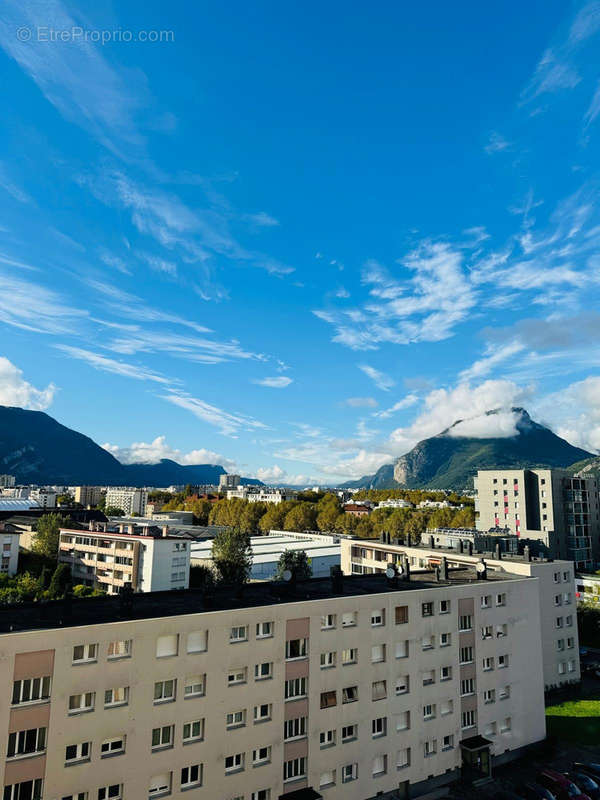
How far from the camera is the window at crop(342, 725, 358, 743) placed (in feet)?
114

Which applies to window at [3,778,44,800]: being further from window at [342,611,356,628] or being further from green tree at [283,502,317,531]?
green tree at [283,502,317,531]

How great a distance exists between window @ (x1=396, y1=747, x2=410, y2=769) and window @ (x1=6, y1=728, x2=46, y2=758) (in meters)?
24.2

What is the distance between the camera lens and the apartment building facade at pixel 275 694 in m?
26.2

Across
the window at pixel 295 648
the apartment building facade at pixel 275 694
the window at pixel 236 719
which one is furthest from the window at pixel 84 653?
the window at pixel 295 648

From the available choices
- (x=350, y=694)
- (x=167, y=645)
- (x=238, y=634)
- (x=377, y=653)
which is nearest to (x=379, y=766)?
(x=350, y=694)

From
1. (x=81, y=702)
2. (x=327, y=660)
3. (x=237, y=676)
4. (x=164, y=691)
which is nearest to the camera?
(x=81, y=702)

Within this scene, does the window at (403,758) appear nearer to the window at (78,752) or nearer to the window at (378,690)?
the window at (378,690)

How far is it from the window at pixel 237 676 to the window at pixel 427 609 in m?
14.9

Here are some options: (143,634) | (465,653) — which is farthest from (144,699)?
(465,653)

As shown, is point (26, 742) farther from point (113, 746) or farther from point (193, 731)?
point (193, 731)

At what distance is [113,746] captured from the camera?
27.6 meters

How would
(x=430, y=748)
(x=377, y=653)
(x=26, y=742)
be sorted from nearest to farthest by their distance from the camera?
(x=26, y=742), (x=377, y=653), (x=430, y=748)

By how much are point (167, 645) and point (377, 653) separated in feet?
51.5

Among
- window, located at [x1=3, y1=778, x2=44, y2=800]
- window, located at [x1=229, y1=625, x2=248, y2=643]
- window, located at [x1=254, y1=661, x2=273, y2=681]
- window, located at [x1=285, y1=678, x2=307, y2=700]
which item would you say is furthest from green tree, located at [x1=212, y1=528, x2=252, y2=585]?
window, located at [x1=3, y1=778, x2=44, y2=800]
